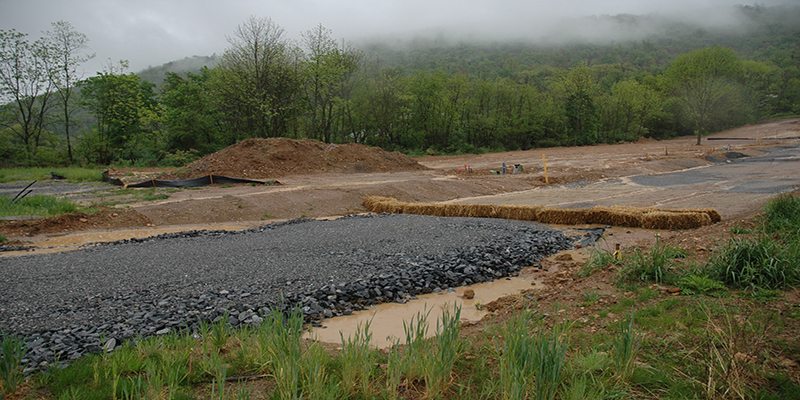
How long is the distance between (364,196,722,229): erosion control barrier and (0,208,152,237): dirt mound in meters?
7.54

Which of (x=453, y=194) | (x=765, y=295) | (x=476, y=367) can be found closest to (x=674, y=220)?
(x=765, y=295)

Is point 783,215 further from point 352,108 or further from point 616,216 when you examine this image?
point 352,108

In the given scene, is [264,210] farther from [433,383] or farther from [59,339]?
[433,383]

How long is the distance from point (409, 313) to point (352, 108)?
128 feet

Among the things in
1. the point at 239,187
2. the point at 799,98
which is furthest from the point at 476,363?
the point at 799,98

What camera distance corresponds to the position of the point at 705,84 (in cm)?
4559

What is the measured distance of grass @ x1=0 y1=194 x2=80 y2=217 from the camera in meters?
11.8

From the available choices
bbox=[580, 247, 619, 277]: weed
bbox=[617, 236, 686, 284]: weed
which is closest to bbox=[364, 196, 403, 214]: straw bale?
bbox=[580, 247, 619, 277]: weed

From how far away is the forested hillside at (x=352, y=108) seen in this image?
103 feet

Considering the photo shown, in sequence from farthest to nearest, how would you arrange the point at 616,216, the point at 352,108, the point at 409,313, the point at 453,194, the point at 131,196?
the point at 352,108 < the point at 453,194 < the point at 131,196 < the point at 616,216 < the point at 409,313

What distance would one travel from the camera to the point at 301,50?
3428 centimetres

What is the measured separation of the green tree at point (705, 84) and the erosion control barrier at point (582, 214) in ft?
135

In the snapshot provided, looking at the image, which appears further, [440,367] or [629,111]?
[629,111]

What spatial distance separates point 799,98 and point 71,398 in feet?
309
